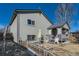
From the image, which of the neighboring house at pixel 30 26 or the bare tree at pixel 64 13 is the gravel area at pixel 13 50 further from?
the bare tree at pixel 64 13

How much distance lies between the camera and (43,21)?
234 inches

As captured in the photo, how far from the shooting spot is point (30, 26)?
232 inches

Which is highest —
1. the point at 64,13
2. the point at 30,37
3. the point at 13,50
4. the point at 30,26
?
the point at 64,13

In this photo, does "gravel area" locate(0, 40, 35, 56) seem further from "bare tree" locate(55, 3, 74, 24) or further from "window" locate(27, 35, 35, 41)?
"bare tree" locate(55, 3, 74, 24)

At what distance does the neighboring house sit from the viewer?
5.88m

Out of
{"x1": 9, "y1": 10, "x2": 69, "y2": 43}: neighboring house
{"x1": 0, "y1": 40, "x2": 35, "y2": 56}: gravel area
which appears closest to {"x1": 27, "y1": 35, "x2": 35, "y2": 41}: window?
{"x1": 9, "y1": 10, "x2": 69, "y2": 43}: neighboring house

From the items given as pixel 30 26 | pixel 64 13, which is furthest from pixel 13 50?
pixel 64 13

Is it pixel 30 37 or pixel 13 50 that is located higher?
pixel 30 37

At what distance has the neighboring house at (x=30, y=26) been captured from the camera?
588 centimetres

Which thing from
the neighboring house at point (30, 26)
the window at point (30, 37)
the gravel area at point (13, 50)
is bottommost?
the gravel area at point (13, 50)

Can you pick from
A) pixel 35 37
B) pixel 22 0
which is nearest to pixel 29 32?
pixel 35 37

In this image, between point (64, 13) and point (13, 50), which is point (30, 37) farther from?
point (64, 13)

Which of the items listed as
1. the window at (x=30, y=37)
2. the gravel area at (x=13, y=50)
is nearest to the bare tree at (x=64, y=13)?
the window at (x=30, y=37)

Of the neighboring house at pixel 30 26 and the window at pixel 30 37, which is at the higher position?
the neighboring house at pixel 30 26
